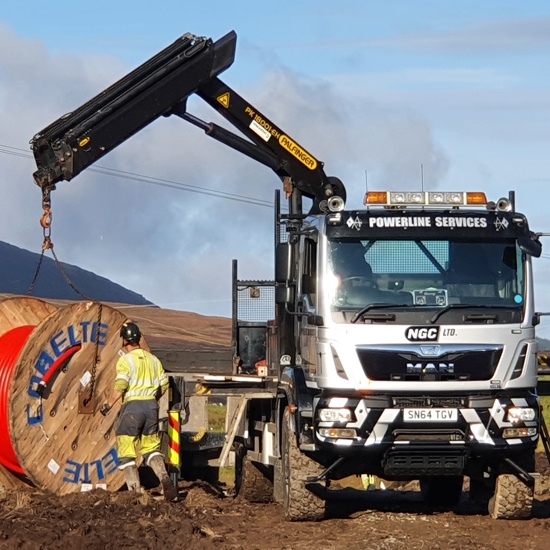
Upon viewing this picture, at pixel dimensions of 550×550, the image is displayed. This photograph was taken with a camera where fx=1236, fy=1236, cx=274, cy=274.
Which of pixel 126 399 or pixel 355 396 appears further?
pixel 126 399

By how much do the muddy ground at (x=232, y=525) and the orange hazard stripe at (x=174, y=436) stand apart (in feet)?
1.37

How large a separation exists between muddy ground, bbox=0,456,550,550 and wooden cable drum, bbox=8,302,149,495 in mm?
440

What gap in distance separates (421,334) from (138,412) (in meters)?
3.80

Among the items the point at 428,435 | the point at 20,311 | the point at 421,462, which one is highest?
the point at 20,311

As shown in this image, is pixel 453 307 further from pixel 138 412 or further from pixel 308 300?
pixel 138 412

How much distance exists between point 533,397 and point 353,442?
193cm

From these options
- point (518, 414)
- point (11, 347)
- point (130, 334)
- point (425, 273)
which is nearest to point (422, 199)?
point (425, 273)

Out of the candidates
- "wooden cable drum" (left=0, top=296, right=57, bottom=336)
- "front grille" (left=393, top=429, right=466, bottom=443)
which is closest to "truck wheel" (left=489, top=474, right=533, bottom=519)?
"front grille" (left=393, top=429, right=466, bottom=443)

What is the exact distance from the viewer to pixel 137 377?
1440 centimetres

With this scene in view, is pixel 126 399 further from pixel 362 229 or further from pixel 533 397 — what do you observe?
pixel 533 397

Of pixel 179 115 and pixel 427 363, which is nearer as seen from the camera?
pixel 427 363

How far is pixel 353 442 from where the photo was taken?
40.2 feet

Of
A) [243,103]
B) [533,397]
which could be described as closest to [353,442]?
[533,397]

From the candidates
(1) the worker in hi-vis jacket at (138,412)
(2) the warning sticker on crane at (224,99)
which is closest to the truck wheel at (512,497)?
(1) the worker in hi-vis jacket at (138,412)
